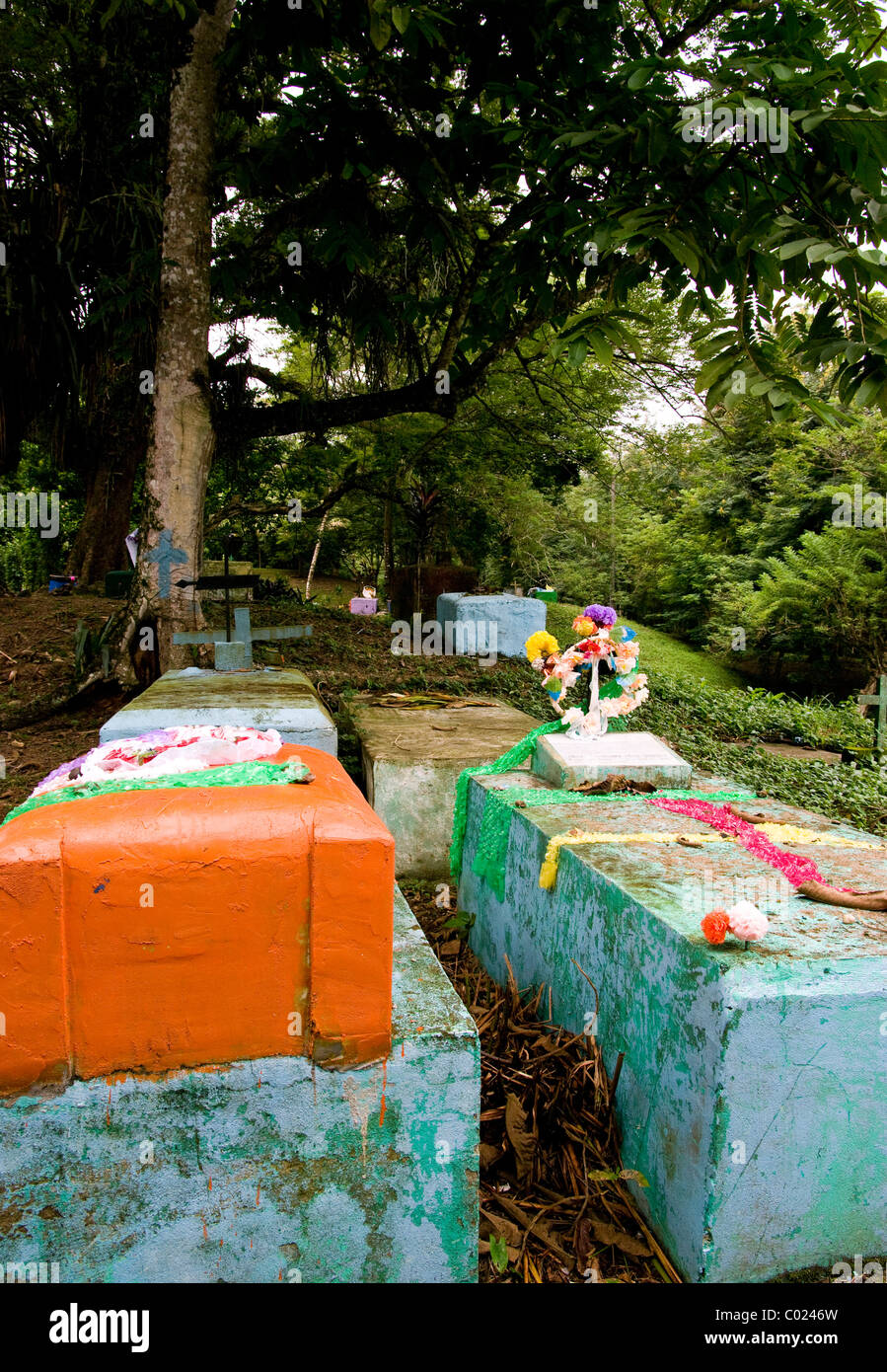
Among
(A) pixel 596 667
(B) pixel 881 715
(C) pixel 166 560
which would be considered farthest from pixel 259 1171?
(B) pixel 881 715

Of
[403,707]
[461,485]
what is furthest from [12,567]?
[403,707]

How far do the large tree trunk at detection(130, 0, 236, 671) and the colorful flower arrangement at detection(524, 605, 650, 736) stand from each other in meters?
3.51

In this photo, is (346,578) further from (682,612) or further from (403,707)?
(403,707)

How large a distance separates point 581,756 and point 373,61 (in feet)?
15.9

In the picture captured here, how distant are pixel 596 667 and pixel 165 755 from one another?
258 cm

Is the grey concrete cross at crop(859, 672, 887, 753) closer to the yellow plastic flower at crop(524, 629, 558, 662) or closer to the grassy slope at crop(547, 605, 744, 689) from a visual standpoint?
the grassy slope at crop(547, 605, 744, 689)

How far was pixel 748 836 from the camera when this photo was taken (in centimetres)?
319

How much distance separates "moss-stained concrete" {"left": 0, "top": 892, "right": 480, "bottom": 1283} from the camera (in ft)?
5.72

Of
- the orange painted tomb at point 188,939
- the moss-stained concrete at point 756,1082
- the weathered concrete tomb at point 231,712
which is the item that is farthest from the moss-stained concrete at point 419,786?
the orange painted tomb at point 188,939

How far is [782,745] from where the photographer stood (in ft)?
31.7

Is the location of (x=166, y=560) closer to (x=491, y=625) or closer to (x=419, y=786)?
(x=419, y=786)

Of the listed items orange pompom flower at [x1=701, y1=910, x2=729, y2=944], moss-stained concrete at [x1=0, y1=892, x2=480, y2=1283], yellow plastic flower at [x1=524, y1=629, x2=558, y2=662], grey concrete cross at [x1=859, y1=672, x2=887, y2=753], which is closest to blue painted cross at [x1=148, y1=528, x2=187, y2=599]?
yellow plastic flower at [x1=524, y1=629, x2=558, y2=662]

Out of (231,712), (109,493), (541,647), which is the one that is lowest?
(231,712)
